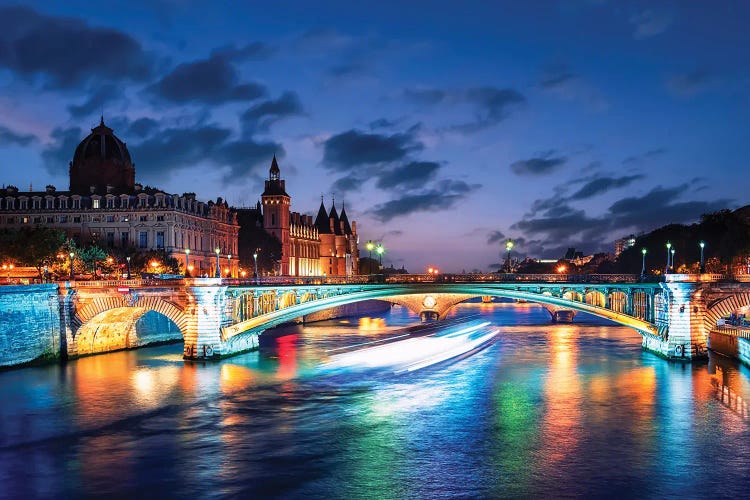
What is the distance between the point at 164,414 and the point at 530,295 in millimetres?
31188

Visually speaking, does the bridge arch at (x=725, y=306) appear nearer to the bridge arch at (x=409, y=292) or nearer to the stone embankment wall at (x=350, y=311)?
the bridge arch at (x=409, y=292)

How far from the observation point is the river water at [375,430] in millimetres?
29359

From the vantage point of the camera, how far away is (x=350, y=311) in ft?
376

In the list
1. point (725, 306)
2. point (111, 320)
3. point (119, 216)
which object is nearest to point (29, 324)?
point (111, 320)

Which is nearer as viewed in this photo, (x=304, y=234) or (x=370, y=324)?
(x=370, y=324)

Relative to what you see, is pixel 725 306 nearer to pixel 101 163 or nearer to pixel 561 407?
pixel 561 407

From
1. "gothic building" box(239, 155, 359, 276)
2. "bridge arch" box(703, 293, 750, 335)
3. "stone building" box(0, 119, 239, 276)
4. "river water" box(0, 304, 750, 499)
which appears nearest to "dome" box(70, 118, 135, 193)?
"stone building" box(0, 119, 239, 276)

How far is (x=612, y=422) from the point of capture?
38.6 metres

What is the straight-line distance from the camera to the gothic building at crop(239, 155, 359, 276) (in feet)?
458

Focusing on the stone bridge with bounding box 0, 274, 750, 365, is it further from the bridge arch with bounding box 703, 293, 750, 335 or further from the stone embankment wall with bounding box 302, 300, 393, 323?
the stone embankment wall with bounding box 302, 300, 393, 323

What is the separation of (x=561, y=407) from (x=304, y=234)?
114010mm

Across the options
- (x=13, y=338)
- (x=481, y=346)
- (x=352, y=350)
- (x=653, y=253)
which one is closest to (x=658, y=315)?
(x=481, y=346)

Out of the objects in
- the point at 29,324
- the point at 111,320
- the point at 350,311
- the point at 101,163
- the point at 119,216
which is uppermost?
the point at 101,163

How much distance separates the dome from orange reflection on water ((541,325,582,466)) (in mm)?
69204
